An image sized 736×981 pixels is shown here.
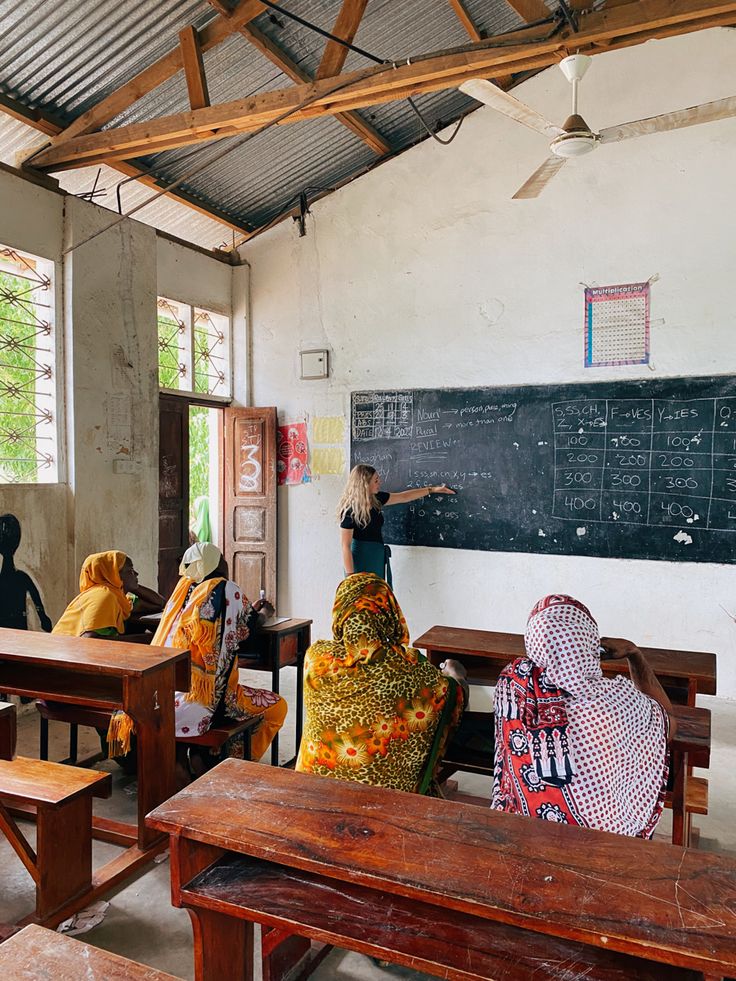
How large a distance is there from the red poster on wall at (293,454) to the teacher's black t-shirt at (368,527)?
0.91m

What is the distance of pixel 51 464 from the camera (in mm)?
4355

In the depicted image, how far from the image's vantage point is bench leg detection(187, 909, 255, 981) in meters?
1.52

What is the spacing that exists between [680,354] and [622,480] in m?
0.84

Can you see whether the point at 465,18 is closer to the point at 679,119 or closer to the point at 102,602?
the point at 679,119

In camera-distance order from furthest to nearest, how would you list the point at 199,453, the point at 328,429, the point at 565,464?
the point at 199,453, the point at 328,429, the point at 565,464

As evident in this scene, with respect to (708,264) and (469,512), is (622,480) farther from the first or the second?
(708,264)

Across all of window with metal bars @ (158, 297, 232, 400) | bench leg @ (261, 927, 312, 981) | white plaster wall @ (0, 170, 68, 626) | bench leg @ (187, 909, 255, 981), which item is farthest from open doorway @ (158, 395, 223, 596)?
bench leg @ (187, 909, 255, 981)

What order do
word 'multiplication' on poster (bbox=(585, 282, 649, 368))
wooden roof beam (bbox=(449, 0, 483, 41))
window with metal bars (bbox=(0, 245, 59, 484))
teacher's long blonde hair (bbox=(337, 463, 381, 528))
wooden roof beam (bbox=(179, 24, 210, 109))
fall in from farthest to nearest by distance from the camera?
1. teacher's long blonde hair (bbox=(337, 463, 381, 528))
2. word 'multiplication' on poster (bbox=(585, 282, 649, 368))
3. window with metal bars (bbox=(0, 245, 59, 484))
4. wooden roof beam (bbox=(449, 0, 483, 41))
5. wooden roof beam (bbox=(179, 24, 210, 109))

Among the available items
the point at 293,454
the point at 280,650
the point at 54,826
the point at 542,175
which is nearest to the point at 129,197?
the point at 293,454

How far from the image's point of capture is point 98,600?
10.3 ft

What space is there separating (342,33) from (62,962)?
3.82 metres

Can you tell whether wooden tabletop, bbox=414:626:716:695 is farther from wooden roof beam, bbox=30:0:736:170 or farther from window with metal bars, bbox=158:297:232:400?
window with metal bars, bbox=158:297:232:400

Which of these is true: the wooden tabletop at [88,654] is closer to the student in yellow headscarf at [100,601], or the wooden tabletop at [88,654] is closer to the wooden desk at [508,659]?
the student in yellow headscarf at [100,601]

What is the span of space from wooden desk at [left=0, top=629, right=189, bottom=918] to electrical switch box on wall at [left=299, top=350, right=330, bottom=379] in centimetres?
317
